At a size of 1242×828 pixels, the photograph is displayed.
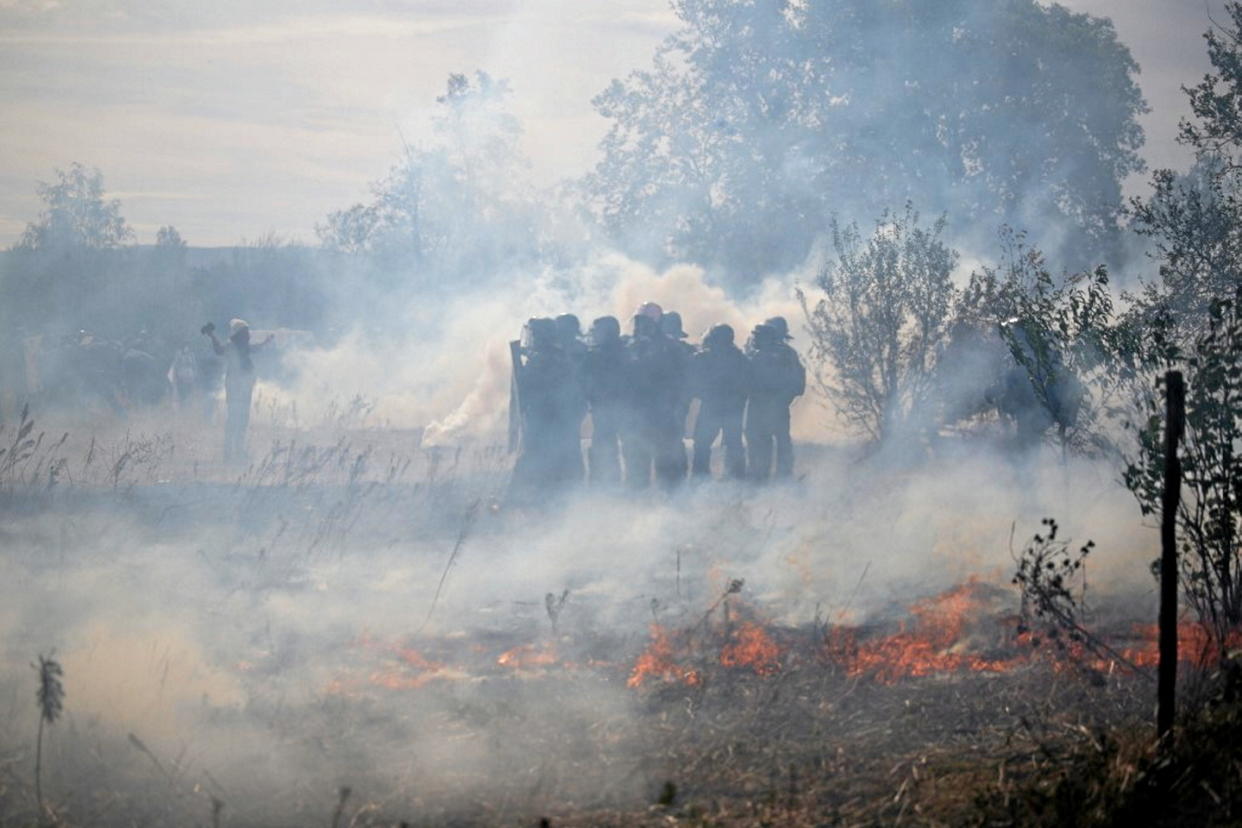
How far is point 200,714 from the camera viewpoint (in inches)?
250

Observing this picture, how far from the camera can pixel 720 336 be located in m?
14.4

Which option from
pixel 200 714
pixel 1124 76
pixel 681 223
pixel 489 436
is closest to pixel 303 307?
pixel 681 223

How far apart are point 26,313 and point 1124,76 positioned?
101ft

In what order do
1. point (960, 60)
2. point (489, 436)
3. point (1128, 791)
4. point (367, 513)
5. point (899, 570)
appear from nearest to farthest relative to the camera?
point (1128, 791) < point (899, 570) < point (367, 513) < point (489, 436) < point (960, 60)

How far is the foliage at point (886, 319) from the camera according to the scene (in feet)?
51.8

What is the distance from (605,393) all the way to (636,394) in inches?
14.7

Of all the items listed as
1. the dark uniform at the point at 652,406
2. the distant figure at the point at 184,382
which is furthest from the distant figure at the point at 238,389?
the distant figure at the point at 184,382

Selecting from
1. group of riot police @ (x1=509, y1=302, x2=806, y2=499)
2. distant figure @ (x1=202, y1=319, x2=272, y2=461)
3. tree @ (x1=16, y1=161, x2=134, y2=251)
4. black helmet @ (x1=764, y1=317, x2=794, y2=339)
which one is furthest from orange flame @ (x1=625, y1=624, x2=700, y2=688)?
tree @ (x1=16, y1=161, x2=134, y2=251)

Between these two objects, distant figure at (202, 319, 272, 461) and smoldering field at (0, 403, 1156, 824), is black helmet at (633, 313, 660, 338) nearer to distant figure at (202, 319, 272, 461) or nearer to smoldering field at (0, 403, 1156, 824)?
smoldering field at (0, 403, 1156, 824)

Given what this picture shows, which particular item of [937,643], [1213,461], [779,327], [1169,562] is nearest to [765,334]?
[779,327]

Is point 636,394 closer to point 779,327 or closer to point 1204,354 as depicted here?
point 779,327

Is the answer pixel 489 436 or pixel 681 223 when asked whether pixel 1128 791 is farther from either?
pixel 681 223

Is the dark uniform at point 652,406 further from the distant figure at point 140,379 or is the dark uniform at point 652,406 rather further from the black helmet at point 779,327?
the distant figure at point 140,379

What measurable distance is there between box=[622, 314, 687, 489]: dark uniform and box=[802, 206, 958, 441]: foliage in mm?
2966
